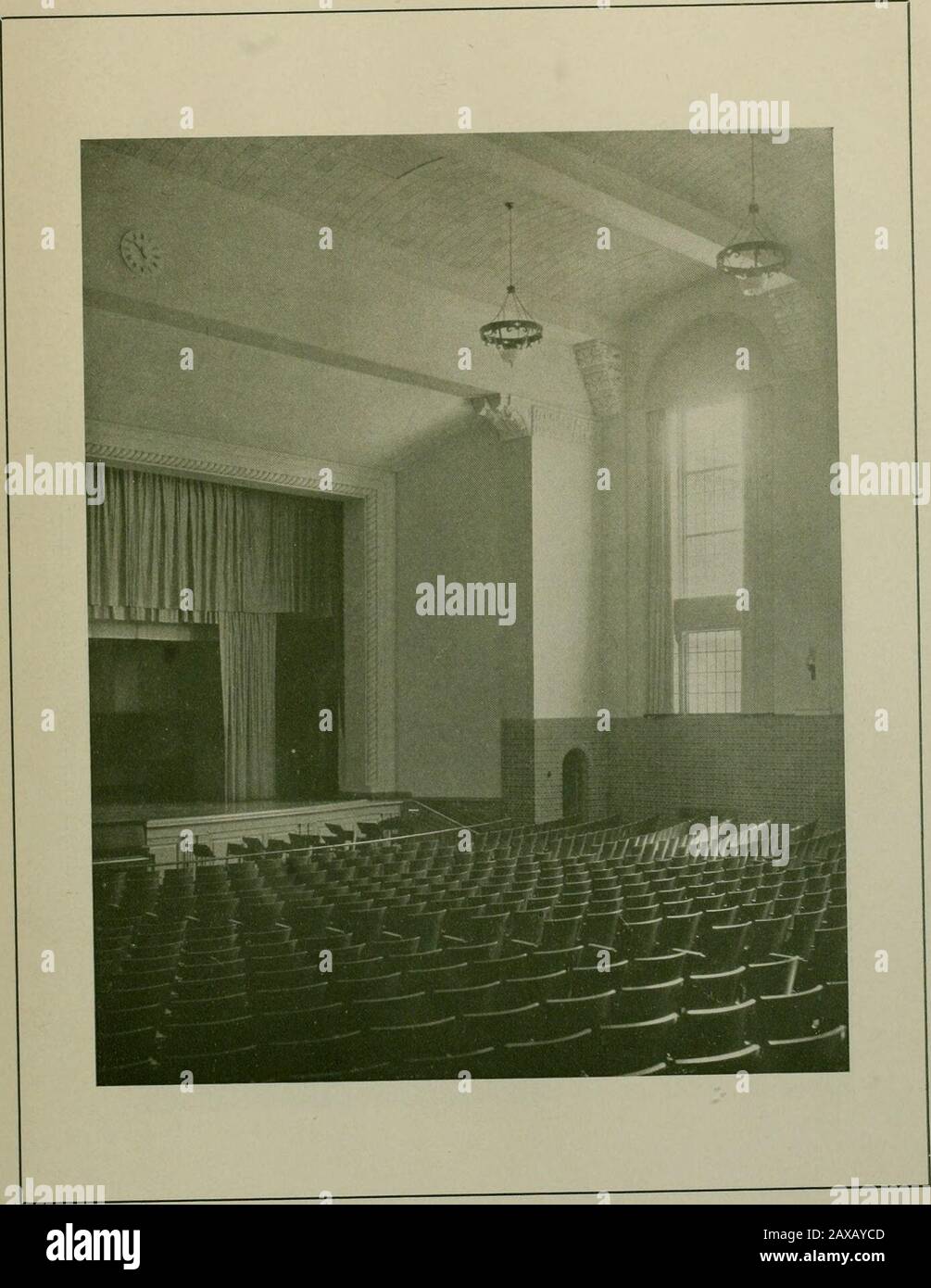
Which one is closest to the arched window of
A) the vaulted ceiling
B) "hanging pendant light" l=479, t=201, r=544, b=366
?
the vaulted ceiling

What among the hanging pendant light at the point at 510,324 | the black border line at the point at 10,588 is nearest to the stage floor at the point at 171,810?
the black border line at the point at 10,588

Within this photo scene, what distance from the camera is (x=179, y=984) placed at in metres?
3.86

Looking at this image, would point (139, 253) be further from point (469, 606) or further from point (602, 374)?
point (469, 606)

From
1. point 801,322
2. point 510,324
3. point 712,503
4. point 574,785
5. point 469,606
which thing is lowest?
point 574,785

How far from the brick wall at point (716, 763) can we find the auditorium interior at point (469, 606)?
5cm

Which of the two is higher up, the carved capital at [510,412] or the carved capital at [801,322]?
the carved capital at [510,412]

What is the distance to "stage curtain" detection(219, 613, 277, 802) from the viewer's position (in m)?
5.05

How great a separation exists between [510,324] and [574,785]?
3.92 meters

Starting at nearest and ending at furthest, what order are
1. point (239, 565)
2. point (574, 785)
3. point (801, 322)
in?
1. point (801, 322)
2. point (574, 785)
3. point (239, 565)

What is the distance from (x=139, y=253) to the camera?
15.0 ft

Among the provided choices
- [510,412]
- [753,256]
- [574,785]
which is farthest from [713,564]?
[753,256]

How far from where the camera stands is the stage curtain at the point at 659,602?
25.6ft

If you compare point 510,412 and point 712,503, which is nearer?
point 712,503

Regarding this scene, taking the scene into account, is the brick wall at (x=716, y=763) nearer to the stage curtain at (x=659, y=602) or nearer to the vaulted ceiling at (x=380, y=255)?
the stage curtain at (x=659, y=602)
